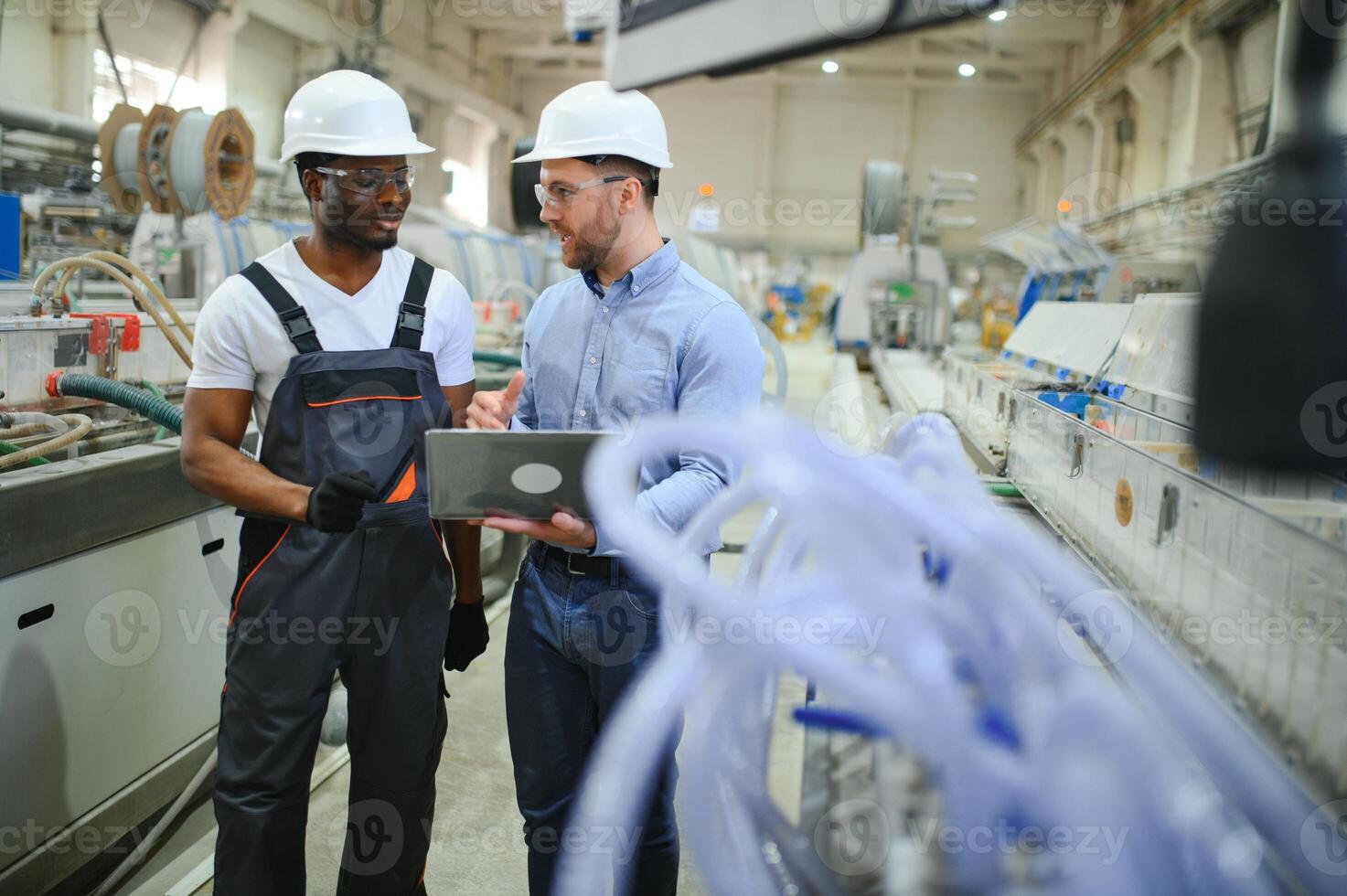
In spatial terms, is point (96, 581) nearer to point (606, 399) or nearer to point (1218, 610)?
point (606, 399)

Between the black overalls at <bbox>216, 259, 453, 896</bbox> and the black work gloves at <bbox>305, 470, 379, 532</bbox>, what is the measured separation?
0.07m

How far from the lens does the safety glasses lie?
1.43 m

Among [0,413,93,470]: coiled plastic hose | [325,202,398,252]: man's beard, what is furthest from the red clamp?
[325,202,398,252]: man's beard

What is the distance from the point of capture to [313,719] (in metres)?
1.52

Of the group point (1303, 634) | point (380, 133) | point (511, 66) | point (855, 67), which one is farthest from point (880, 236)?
point (511, 66)

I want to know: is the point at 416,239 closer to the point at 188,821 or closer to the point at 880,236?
the point at 880,236

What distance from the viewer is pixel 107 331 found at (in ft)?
7.98

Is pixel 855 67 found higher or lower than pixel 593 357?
higher

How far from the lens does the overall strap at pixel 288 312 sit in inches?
57.6

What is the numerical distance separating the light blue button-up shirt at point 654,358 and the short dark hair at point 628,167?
103 millimetres

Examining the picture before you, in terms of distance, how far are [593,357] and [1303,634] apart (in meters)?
0.97

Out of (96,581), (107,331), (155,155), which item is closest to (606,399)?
(96,581)

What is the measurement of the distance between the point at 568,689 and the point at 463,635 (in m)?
0.36

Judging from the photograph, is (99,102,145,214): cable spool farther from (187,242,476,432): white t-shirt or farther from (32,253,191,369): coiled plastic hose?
(187,242,476,432): white t-shirt
